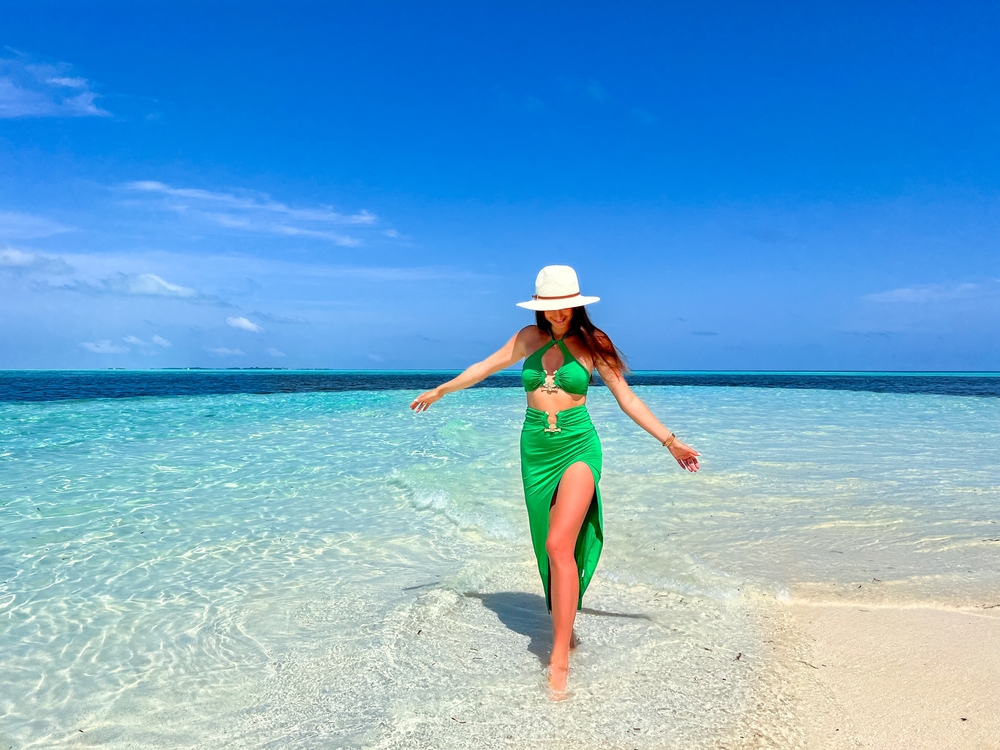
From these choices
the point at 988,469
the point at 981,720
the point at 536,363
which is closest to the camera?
the point at 981,720

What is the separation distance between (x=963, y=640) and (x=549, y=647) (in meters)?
2.30

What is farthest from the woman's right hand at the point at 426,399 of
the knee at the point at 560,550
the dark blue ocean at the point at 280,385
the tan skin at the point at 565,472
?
the dark blue ocean at the point at 280,385

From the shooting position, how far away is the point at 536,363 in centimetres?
355

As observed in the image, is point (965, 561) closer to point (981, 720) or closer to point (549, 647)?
point (981, 720)

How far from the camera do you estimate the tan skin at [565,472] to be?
3.32 meters

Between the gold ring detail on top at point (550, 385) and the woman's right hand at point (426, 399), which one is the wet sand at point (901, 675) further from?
the woman's right hand at point (426, 399)

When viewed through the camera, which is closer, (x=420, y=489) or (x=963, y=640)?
(x=963, y=640)

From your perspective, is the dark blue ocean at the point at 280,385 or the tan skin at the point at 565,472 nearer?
the tan skin at the point at 565,472

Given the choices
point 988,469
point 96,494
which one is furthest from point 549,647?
point 988,469

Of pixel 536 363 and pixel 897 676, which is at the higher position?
pixel 536 363

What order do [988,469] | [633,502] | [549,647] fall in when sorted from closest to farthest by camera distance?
[549,647], [633,502], [988,469]

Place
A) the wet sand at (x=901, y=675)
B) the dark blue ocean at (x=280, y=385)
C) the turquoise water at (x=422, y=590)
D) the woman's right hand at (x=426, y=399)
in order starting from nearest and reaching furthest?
the wet sand at (x=901, y=675) < the turquoise water at (x=422, y=590) < the woman's right hand at (x=426, y=399) < the dark blue ocean at (x=280, y=385)

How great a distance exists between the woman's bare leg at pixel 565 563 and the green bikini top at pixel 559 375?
455 mm

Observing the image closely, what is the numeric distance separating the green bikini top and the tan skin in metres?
0.02
